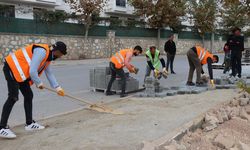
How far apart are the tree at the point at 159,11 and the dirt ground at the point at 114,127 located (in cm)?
2417

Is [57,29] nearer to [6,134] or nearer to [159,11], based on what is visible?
[159,11]

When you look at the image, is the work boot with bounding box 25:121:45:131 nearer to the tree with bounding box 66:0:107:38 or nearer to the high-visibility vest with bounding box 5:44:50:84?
the high-visibility vest with bounding box 5:44:50:84

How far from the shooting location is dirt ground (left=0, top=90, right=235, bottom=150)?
4.95 meters

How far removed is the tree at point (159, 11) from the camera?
31.7m

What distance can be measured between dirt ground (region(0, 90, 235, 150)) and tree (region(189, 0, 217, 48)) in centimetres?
3199

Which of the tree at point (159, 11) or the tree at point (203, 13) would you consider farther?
the tree at point (203, 13)

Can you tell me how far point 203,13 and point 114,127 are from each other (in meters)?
34.9

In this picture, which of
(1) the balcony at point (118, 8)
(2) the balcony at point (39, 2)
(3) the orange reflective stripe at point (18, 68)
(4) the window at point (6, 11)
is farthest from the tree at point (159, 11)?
(3) the orange reflective stripe at point (18, 68)

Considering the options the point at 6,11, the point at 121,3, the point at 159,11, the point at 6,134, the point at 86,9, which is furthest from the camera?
the point at 121,3

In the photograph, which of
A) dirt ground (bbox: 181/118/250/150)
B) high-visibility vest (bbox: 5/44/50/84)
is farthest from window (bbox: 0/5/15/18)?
dirt ground (bbox: 181/118/250/150)

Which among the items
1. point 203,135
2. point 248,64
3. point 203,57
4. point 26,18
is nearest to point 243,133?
point 203,135

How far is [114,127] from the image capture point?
19.1ft

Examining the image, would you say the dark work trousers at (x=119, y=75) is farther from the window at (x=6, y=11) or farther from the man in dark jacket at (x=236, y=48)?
the window at (x=6, y=11)

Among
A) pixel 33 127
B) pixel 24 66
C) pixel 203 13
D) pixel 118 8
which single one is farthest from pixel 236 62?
pixel 203 13
